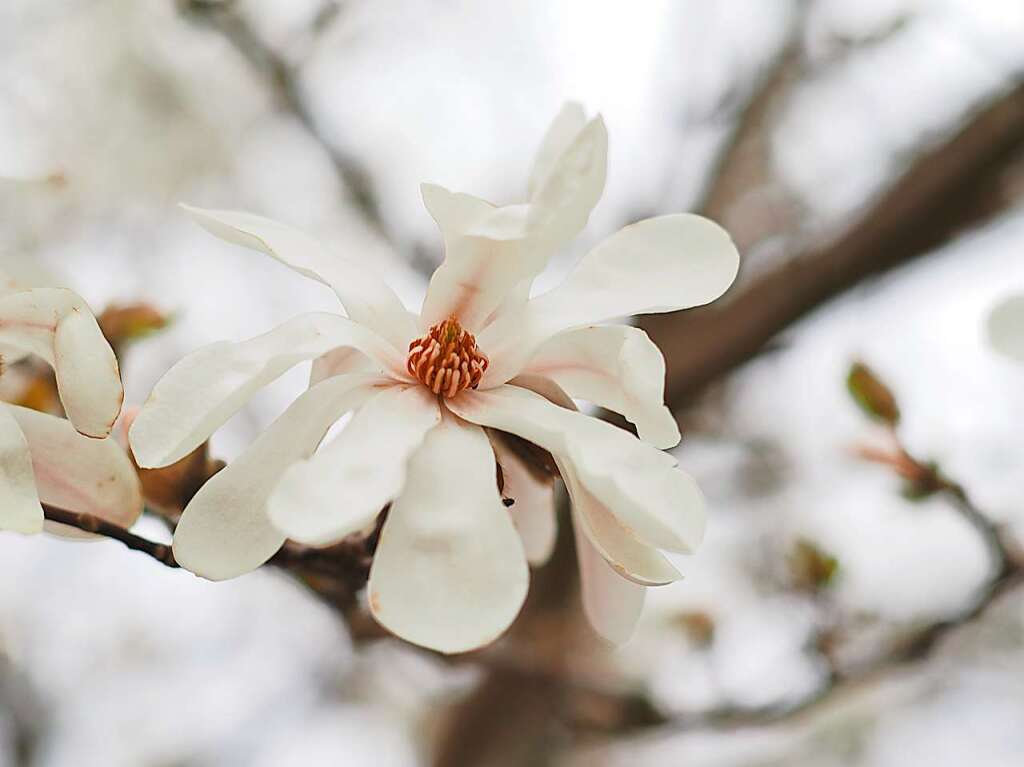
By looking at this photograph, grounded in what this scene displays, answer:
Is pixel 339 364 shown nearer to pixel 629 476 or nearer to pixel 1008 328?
pixel 629 476

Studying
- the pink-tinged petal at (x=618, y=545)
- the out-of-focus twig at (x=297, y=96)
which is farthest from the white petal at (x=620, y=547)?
the out-of-focus twig at (x=297, y=96)

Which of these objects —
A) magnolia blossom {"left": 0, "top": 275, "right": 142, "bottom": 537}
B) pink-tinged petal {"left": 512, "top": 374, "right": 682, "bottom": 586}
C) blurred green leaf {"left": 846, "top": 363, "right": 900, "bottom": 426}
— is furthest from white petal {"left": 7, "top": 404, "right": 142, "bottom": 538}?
blurred green leaf {"left": 846, "top": 363, "right": 900, "bottom": 426}

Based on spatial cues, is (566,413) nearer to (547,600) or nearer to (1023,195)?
(547,600)

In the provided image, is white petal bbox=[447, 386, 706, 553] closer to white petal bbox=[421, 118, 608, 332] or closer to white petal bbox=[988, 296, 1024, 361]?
white petal bbox=[421, 118, 608, 332]

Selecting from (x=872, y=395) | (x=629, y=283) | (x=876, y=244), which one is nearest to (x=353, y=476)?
(x=629, y=283)

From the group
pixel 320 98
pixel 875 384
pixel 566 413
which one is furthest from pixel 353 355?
pixel 320 98
